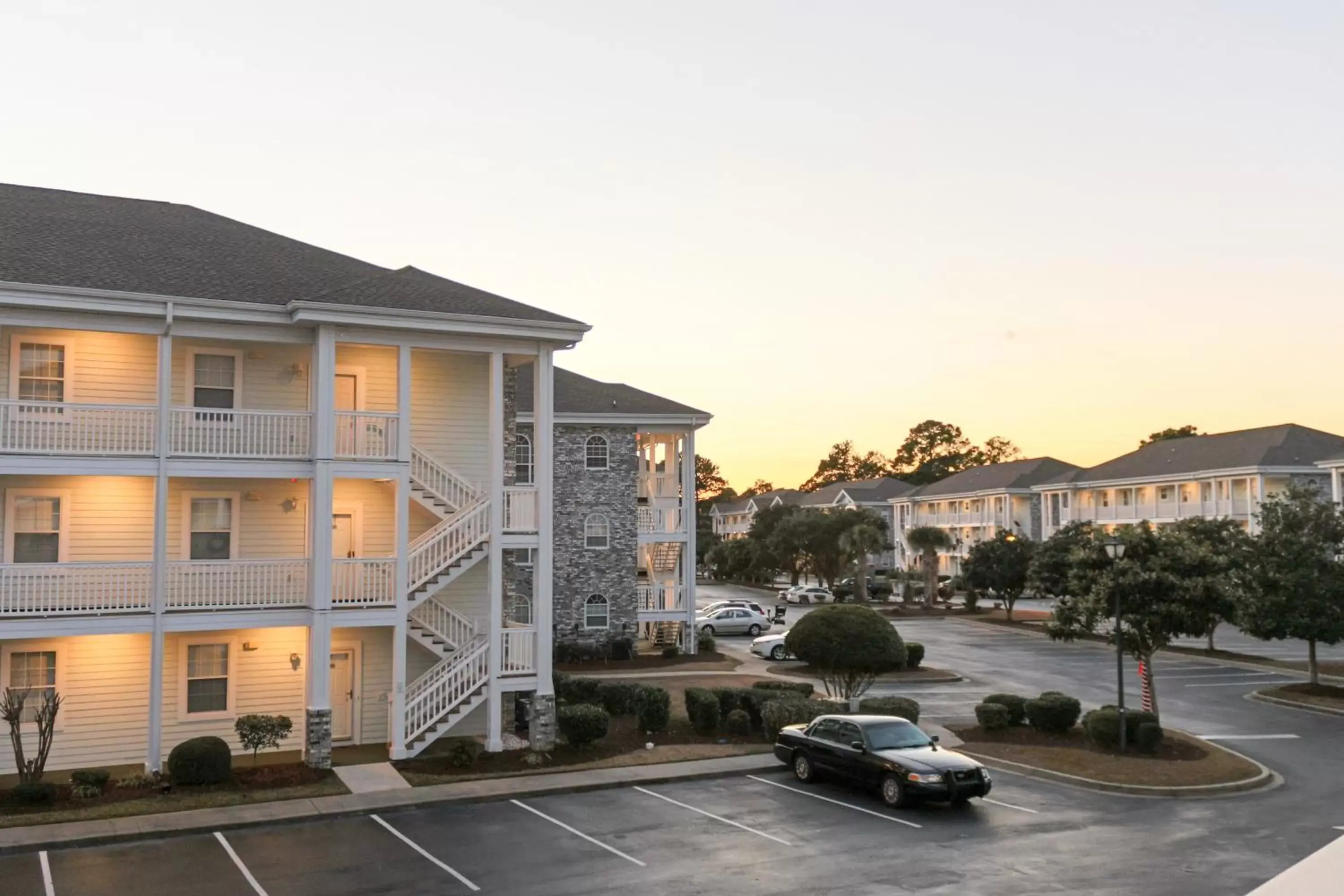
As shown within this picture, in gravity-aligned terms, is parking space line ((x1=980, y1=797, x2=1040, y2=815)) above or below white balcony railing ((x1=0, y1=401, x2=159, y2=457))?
below

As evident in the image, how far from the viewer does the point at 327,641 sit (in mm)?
21469

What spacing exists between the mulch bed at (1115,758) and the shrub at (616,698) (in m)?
7.79

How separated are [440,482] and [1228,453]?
61.9 meters

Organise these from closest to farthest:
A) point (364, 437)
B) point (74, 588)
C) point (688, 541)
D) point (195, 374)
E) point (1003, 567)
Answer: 1. point (74, 588)
2. point (364, 437)
3. point (195, 374)
4. point (688, 541)
5. point (1003, 567)

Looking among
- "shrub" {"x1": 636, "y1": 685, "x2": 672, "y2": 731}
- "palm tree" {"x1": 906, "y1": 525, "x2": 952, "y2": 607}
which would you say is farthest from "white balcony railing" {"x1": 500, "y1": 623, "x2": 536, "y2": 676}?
"palm tree" {"x1": 906, "y1": 525, "x2": 952, "y2": 607}

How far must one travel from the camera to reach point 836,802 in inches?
758

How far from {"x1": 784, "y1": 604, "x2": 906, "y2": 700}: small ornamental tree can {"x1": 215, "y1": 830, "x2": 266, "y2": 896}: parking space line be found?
1466 centimetres

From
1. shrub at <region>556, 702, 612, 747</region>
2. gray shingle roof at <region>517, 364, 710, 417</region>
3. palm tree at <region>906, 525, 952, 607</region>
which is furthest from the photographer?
palm tree at <region>906, 525, 952, 607</region>

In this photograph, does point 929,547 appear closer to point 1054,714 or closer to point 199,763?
point 1054,714

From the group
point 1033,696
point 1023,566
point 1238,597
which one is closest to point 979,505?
point 1023,566

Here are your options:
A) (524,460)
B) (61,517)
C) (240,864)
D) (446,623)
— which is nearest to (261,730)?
(446,623)

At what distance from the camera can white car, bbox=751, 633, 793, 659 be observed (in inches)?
1673

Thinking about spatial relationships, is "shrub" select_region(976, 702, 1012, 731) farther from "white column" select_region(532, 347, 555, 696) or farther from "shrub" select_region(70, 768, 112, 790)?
"shrub" select_region(70, 768, 112, 790)

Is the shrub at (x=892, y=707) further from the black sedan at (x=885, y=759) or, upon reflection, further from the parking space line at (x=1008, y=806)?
the parking space line at (x=1008, y=806)
